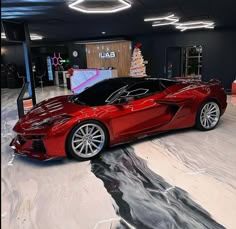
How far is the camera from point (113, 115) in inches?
127

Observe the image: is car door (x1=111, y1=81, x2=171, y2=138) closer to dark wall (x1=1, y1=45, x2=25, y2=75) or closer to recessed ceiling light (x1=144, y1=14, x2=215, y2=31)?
dark wall (x1=1, y1=45, x2=25, y2=75)

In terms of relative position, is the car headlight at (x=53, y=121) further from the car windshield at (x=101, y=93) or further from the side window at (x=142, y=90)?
the side window at (x=142, y=90)

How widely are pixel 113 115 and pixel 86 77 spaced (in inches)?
274

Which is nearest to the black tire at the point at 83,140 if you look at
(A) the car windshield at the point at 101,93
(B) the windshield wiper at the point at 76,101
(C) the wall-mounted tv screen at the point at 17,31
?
(A) the car windshield at the point at 101,93

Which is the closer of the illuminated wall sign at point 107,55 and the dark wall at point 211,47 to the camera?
the dark wall at point 211,47

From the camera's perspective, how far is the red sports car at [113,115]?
2965 millimetres

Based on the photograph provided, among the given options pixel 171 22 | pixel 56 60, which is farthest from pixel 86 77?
pixel 56 60

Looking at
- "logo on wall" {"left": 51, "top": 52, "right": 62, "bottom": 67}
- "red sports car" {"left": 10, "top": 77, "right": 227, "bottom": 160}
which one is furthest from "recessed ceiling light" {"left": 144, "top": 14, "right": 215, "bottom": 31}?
"logo on wall" {"left": 51, "top": 52, "right": 62, "bottom": 67}

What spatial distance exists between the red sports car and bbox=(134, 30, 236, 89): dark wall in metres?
5.07

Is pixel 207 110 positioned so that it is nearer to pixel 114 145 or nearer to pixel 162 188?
pixel 114 145

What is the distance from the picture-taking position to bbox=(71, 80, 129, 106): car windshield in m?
3.42

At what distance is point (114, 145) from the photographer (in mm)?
3369

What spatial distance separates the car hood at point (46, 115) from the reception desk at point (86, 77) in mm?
6227

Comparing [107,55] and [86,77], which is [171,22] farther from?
[107,55]
